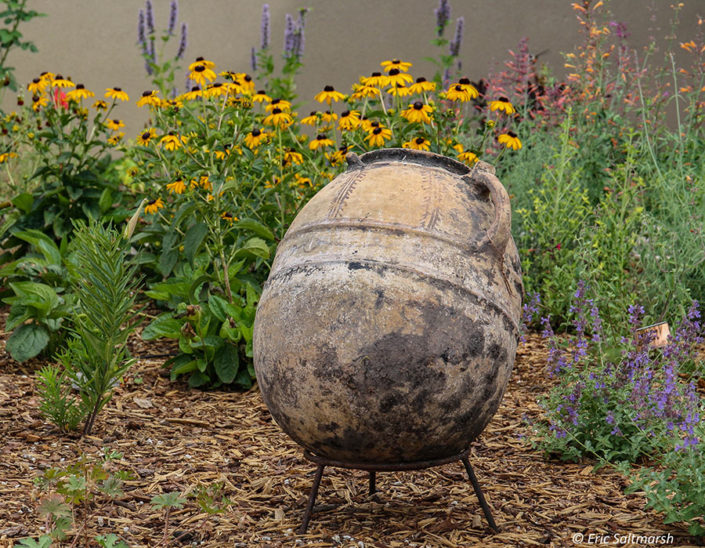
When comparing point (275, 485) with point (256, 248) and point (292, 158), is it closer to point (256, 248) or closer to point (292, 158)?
point (256, 248)

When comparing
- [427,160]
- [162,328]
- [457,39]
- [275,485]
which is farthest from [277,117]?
[457,39]

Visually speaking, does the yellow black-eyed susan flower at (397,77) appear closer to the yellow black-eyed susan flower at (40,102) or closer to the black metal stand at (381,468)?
the black metal stand at (381,468)

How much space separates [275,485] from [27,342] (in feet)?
6.25

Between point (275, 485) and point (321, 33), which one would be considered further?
point (321, 33)

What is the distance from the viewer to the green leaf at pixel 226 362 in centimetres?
430

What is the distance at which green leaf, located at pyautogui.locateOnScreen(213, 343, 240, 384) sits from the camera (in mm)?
4297

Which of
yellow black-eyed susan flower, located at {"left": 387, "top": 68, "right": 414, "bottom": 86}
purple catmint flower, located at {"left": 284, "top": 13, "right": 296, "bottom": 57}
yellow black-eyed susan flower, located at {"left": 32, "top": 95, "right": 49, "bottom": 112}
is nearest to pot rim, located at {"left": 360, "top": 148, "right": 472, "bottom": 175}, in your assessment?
yellow black-eyed susan flower, located at {"left": 387, "top": 68, "right": 414, "bottom": 86}

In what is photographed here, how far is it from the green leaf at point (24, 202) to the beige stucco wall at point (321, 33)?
3.59 meters

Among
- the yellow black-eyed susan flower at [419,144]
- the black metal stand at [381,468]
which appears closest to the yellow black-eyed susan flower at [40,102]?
the yellow black-eyed susan flower at [419,144]

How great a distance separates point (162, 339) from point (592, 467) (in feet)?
9.36

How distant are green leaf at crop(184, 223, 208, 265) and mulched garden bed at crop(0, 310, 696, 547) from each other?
717 mm

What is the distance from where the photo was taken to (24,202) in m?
5.62

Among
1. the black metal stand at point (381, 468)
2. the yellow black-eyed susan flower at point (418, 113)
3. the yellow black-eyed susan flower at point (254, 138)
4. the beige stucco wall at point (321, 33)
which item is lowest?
the black metal stand at point (381, 468)

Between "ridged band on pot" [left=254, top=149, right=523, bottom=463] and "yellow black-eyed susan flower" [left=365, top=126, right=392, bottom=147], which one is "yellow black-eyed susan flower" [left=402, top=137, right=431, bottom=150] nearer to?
"yellow black-eyed susan flower" [left=365, top=126, right=392, bottom=147]
